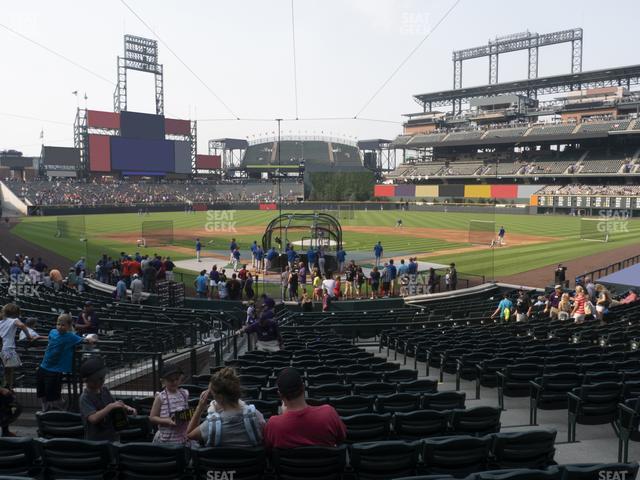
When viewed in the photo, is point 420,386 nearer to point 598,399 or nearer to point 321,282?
point 598,399

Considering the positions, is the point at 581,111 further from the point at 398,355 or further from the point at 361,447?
the point at 361,447

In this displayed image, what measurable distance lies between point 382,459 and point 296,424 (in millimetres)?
867

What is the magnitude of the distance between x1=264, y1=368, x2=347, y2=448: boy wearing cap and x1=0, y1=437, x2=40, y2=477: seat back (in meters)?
2.11

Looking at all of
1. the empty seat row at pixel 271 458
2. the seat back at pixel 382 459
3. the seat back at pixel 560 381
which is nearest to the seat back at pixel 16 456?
the empty seat row at pixel 271 458

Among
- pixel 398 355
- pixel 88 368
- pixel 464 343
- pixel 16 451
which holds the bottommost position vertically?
pixel 398 355

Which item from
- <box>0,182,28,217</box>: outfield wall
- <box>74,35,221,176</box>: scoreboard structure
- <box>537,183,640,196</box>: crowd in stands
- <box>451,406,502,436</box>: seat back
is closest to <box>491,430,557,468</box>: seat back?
<box>451,406,502,436</box>: seat back

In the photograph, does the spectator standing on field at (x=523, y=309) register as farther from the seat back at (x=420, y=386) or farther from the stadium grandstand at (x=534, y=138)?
the stadium grandstand at (x=534, y=138)

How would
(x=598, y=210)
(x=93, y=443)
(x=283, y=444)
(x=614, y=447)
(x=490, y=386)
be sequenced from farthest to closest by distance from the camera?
(x=598, y=210), (x=490, y=386), (x=614, y=447), (x=93, y=443), (x=283, y=444)

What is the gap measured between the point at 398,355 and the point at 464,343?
9.38ft

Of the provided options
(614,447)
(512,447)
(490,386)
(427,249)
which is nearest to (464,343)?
(490,386)

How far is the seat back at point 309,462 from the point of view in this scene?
163 inches

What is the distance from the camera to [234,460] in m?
4.19

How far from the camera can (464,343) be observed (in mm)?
10805

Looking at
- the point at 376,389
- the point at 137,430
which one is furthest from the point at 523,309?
the point at 137,430
